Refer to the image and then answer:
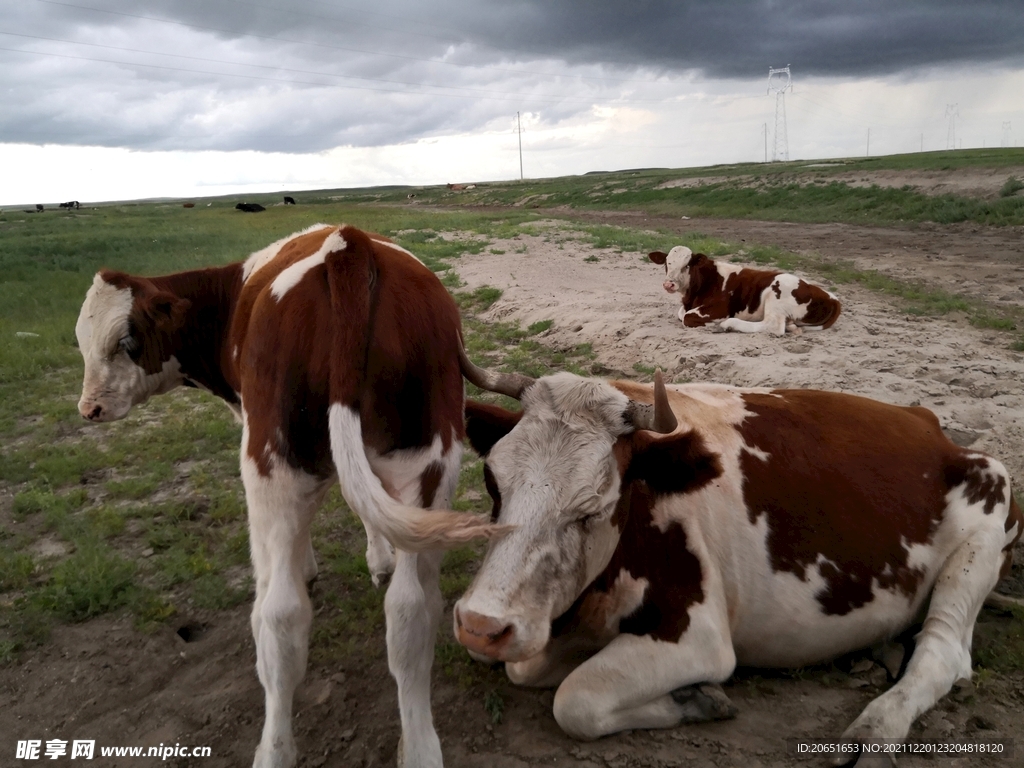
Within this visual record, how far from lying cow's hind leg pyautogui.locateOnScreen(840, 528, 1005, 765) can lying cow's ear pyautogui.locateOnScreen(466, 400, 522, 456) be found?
1962mm

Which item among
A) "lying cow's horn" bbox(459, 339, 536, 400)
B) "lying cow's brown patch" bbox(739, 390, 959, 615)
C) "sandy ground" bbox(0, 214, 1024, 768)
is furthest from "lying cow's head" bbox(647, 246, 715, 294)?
"lying cow's horn" bbox(459, 339, 536, 400)

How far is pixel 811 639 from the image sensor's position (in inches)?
135

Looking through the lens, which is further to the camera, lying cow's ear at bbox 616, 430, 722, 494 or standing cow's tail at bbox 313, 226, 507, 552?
lying cow's ear at bbox 616, 430, 722, 494

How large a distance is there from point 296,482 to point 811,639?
2.54 metres

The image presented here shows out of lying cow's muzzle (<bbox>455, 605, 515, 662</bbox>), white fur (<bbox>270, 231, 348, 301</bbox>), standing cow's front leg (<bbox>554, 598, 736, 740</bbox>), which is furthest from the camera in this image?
white fur (<bbox>270, 231, 348, 301</bbox>)

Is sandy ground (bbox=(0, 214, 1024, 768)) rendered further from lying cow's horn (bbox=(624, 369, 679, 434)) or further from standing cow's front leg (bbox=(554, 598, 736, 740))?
lying cow's horn (bbox=(624, 369, 679, 434))

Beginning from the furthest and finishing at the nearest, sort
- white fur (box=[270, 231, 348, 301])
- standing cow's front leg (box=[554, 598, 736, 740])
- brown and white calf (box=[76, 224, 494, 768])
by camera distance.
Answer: white fur (box=[270, 231, 348, 301])
standing cow's front leg (box=[554, 598, 736, 740])
brown and white calf (box=[76, 224, 494, 768])

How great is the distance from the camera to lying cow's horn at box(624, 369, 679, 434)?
2803 mm

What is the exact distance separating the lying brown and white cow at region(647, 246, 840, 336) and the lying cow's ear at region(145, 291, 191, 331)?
7.44m

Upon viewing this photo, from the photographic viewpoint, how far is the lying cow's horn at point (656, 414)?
9.20ft

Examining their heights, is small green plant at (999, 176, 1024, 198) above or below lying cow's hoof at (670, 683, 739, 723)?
above

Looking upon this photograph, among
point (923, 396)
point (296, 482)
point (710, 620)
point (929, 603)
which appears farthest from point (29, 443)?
point (923, 396)

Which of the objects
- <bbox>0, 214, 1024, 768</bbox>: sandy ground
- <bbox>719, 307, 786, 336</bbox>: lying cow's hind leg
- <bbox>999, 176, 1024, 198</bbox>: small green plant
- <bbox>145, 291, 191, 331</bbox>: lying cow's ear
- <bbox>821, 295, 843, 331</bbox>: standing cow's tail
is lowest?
<bbox>0, 214, 1024, 768</bbox>: sandy ground

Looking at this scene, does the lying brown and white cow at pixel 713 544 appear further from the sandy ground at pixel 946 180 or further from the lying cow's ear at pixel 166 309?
the sandy ground at pixel 946 180
